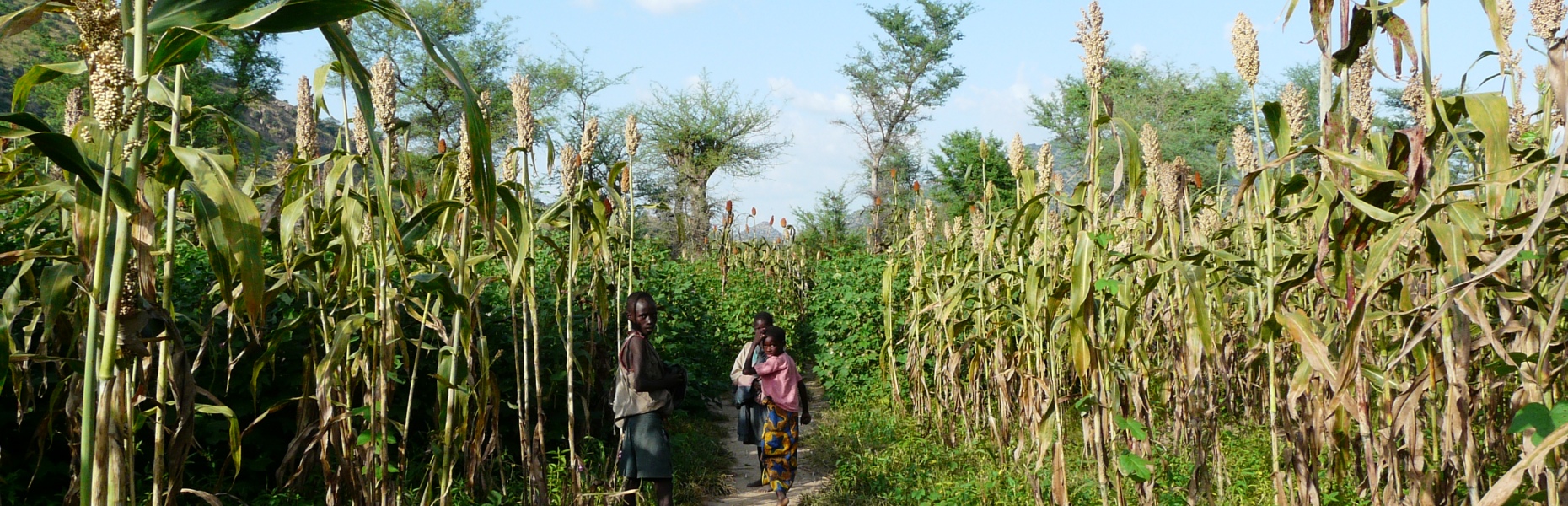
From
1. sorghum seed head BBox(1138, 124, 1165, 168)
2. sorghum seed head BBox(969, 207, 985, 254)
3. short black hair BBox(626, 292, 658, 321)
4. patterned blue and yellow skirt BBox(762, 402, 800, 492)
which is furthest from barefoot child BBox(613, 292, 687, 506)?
sorghum seed head BBox(1138, 124, 1165, 168)

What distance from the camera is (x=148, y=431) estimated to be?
4.10 m

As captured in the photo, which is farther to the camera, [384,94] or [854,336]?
[854,336]

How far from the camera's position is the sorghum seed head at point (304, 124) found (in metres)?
3.70

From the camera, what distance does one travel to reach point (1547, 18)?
103 inches

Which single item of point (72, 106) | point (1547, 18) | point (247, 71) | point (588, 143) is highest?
point (247, 71)

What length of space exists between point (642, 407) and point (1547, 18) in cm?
392

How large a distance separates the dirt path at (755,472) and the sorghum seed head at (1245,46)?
146 inches

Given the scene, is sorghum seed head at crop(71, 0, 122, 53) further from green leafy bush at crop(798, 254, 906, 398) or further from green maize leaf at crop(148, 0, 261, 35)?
green leafy bush at crop(798, 254, 906, 398)

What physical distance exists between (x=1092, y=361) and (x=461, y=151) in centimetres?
241

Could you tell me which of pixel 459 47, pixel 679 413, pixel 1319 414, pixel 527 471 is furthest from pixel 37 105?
pixel 1319 414

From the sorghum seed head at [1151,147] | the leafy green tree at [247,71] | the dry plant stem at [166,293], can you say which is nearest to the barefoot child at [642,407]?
the sorghum seed head at [1151,147]

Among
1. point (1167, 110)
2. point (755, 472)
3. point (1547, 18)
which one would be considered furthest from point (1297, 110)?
point (1167, 110)

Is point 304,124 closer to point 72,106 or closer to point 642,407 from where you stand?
point 72,106

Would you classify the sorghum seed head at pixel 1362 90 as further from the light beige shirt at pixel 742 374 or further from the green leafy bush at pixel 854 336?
the green leafy bush at pixel 854 336
